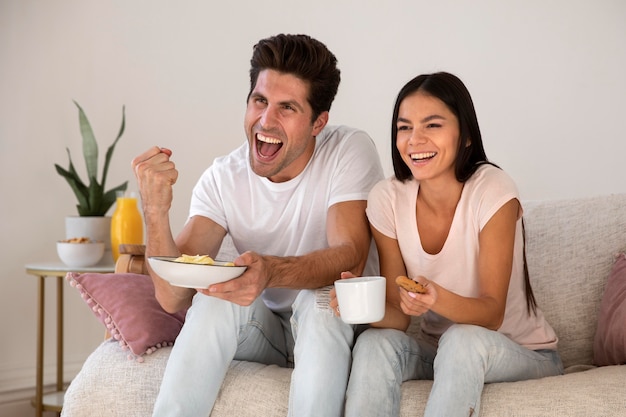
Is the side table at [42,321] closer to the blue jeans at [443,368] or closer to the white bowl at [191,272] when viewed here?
the white bowl at [191,272]

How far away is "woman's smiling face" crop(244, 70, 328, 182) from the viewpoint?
2.03m

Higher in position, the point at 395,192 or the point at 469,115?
the point at 469,115

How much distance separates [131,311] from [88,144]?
1.36m

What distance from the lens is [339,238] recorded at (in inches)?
A: 75.6

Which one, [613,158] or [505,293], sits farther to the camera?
[613,158]

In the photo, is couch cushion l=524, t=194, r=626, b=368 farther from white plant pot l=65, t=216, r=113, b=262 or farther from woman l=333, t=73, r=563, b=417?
white plant pot l=65, t=216, r=113, b=262

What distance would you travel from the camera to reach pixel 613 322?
76.1 inches

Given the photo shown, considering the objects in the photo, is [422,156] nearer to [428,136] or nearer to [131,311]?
[428,136]

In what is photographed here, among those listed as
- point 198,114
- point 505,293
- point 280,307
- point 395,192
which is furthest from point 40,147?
point 505,293

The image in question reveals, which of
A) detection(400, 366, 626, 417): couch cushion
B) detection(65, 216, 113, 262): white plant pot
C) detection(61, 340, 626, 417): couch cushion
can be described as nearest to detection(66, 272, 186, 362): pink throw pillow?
detection(61, 340, 626, 417): couch cushion

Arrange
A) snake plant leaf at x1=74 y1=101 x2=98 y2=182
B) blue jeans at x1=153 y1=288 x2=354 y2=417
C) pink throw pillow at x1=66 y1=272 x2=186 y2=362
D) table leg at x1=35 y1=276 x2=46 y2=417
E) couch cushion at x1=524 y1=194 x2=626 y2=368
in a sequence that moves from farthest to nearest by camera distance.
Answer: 1. snake plant leaf at x1=74 y1=101 x2=98 y2=182
2. table leg at x1=35 y1=276 x2=46 y2=417
3. couch cushion at x1=524 y1=194 x2=626 y2=368
4. pink throw pillow at x1=66 y1=272 x2=186 y2=362
5. blue jeans at x1=153 y1=288 x2=354 y2=417

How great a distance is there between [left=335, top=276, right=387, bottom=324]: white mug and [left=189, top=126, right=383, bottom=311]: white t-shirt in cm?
49

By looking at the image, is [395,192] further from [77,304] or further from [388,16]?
[77,304]

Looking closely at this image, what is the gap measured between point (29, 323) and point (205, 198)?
1.54m
